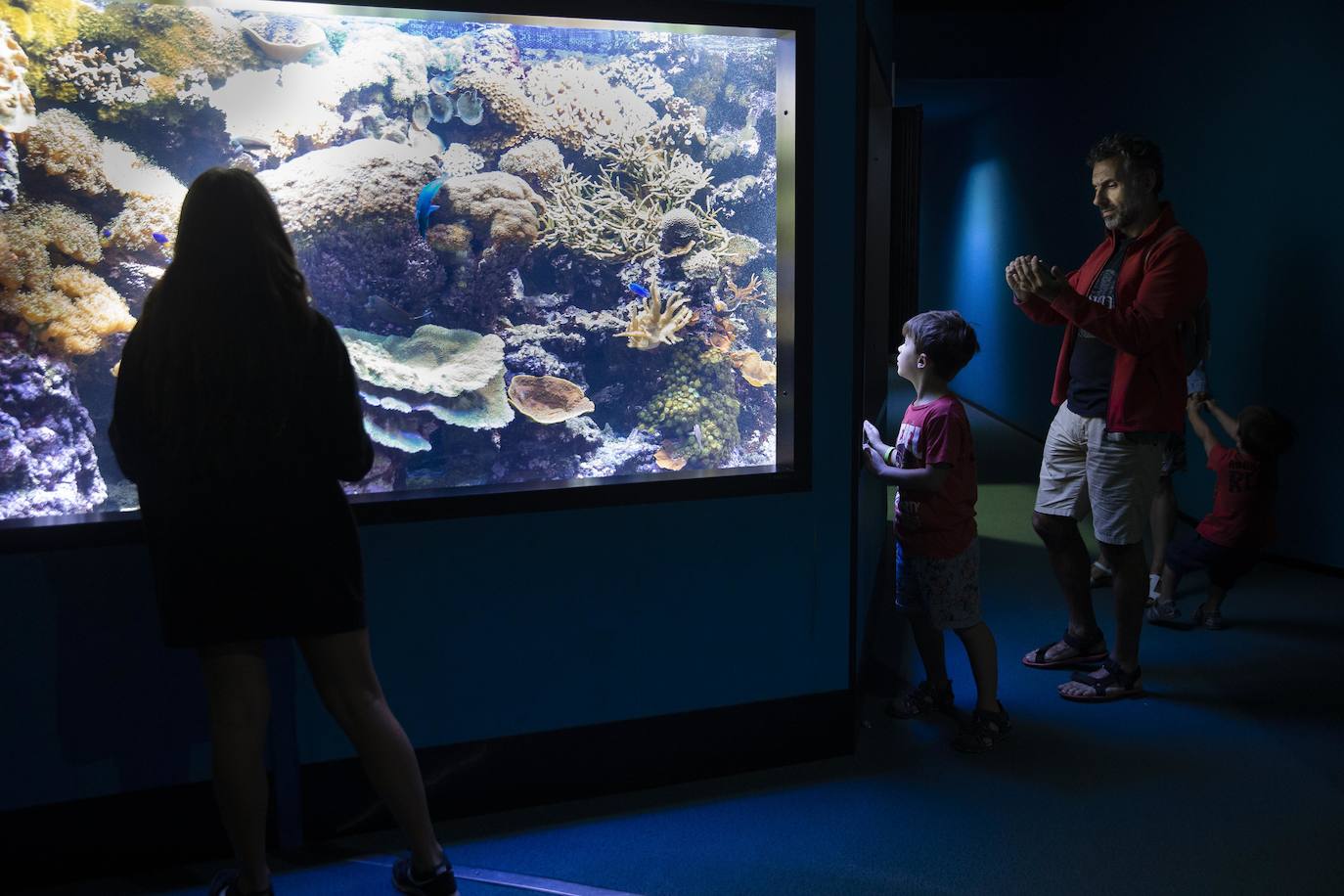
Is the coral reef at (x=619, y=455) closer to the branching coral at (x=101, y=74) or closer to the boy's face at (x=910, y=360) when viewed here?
the boy's face at (x=910, y=360)

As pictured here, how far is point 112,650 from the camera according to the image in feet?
6.90

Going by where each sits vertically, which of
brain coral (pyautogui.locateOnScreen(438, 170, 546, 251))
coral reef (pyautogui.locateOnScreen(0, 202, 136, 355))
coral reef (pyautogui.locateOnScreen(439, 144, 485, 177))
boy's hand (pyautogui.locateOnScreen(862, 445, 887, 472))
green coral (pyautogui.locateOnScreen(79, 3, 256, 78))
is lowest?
boy's hand (pyautogui.locateOnScreen(862, 445, 887, 472))

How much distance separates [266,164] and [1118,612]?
256 centimetres

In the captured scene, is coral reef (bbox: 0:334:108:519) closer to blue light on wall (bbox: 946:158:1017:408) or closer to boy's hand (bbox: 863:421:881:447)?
boy's hand (bbox: 863:421:881:447)

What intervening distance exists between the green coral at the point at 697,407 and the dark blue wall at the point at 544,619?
5.6 inches

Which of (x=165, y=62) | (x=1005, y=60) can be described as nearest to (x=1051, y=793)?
(x=165, y=62)

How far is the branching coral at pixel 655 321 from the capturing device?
2389 millimetres

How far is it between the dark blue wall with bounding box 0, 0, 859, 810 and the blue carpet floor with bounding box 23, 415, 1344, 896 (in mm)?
232

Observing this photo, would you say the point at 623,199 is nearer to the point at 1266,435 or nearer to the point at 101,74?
the point at 101,74

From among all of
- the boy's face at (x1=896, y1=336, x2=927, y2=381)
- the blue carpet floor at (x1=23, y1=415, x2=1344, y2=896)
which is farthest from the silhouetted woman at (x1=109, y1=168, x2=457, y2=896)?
the boy's face at (x1=896, y1=336, x2=927, y2=381)

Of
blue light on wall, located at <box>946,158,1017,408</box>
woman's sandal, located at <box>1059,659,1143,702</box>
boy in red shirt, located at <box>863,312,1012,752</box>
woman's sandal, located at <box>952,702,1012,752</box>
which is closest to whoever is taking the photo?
boy in red shirt, located at <box>863,312,1012,752</box>

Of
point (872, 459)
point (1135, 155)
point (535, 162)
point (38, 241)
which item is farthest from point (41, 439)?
point (1135, 155)

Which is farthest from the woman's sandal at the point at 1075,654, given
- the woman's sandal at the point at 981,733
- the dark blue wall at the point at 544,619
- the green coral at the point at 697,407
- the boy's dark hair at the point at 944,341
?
the green coral at the point at 697,407

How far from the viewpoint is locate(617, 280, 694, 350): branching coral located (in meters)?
2.39
